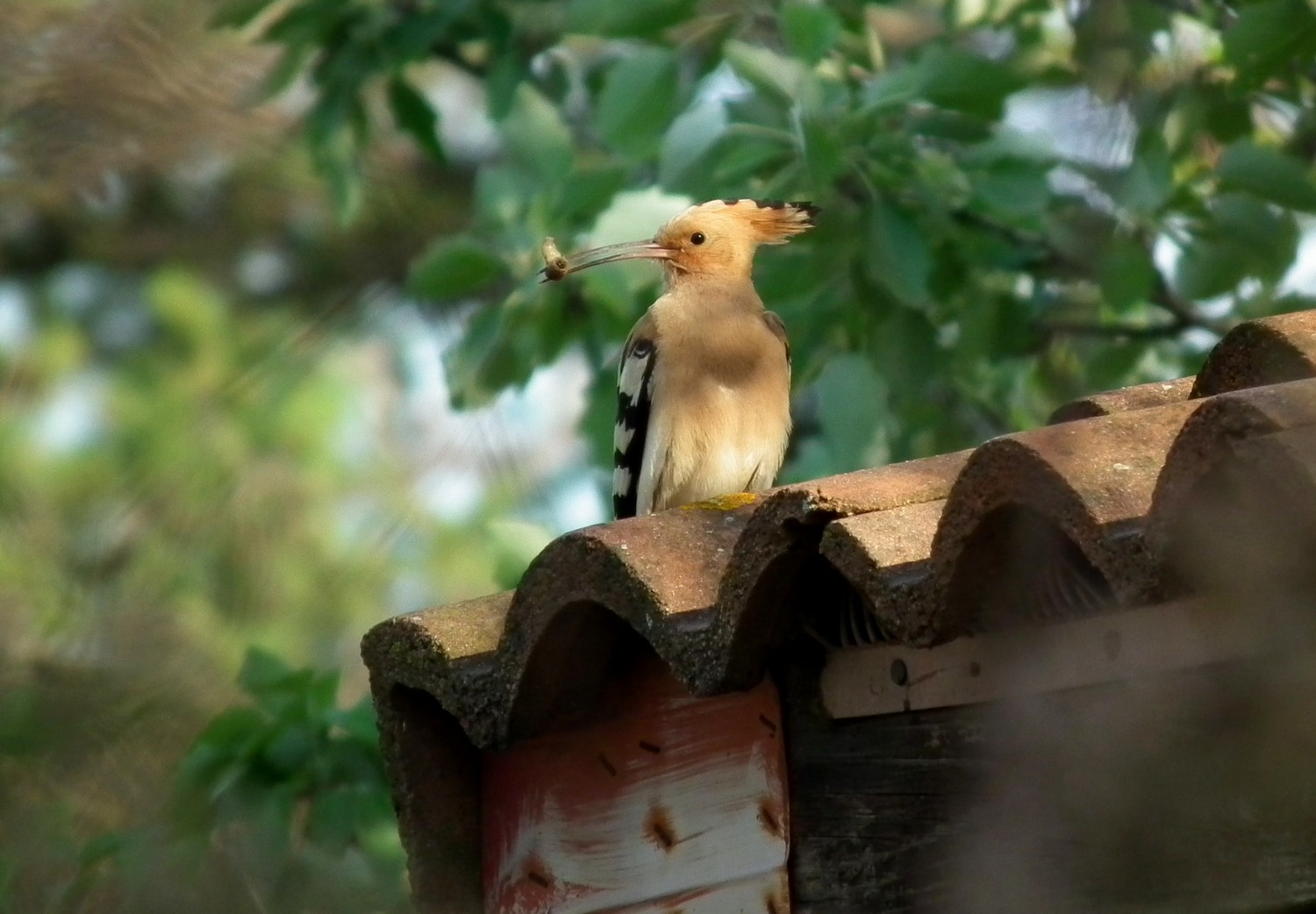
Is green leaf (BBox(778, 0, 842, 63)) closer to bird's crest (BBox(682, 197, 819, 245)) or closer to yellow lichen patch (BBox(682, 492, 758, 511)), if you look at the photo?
bird's crest (BBox(682, 197, 819, 245))

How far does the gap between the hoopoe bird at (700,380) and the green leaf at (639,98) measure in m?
0.29

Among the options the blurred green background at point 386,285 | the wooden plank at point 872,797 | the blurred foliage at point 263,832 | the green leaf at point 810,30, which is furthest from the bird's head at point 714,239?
the wooden plank at point 872,797

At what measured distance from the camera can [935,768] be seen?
272 cm

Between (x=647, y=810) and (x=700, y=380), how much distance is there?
1.80 meters

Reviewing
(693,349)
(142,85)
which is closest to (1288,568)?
(142,85)

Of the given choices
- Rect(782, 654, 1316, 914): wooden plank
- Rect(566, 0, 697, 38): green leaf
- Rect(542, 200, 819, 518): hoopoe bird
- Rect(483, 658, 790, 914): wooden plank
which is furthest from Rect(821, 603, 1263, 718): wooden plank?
Rect(566, 0, 697, 38): green leaf

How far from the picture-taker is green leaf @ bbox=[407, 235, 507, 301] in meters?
5.42

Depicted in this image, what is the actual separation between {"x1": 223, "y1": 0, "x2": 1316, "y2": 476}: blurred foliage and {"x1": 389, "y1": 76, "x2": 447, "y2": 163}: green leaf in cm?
1

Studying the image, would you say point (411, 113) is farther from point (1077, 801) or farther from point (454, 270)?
point (1077, 801)

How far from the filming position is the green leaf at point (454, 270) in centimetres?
542

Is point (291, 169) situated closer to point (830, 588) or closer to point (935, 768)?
point (830, 588)

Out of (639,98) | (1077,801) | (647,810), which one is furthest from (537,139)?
(1077,801)

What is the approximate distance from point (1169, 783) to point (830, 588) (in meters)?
0.77

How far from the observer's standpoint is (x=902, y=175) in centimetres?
566
